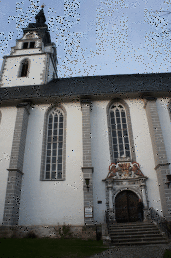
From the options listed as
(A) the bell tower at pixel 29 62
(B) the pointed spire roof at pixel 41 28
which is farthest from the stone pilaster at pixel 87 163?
(B) the pointed spire roof at pixel 41 28

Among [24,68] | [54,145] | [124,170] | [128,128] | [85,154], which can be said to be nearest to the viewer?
[85,154]

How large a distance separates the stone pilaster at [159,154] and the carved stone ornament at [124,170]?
3.65ft

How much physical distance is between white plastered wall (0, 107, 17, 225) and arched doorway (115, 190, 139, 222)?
6.22 meters

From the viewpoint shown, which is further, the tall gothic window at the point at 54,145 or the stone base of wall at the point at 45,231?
the tall gothic window at the point at 54,145

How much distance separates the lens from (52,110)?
45.1ft

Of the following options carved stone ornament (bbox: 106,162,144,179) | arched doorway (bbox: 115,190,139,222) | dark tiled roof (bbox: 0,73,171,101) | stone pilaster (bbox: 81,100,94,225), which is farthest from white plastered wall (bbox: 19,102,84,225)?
dark tiled roof (bbox: 0,73,171,101)

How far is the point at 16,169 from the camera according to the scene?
1079 cm

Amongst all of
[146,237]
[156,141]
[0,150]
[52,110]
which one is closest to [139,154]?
[156,141]

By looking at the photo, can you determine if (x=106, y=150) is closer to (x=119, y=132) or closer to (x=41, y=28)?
(x=119, y=132)

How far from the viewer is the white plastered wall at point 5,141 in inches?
430

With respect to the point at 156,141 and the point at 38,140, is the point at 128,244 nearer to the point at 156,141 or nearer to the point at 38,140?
the point at 156,141

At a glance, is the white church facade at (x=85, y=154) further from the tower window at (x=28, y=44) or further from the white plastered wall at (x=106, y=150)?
the tower window at (x=28, y=44)

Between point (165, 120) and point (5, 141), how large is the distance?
10.2 metres

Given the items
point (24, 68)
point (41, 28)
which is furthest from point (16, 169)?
point (41, 28)
